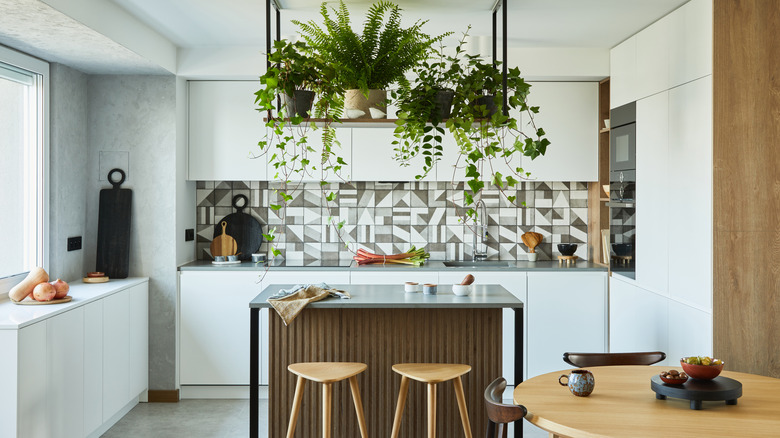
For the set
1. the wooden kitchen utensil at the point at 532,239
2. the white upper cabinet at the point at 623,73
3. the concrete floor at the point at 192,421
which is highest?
the white upper cabinet at the point at 623,73

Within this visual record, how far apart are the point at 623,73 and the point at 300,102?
2.50 meters

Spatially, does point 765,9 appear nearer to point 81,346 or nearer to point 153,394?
A: point 81,346

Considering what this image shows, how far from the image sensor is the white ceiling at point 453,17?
11.8ft

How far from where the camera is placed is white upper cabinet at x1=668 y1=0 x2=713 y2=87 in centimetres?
327

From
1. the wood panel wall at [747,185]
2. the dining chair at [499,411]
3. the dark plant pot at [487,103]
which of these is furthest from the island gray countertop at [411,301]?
the wood panel wall at [747,185]

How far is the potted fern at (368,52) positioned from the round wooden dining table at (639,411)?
57.8 inches

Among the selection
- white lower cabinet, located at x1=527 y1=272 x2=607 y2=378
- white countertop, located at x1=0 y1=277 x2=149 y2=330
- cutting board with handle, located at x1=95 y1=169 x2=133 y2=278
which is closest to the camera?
white countertop, located at x1=0 y1=277 x2=149 y2=330

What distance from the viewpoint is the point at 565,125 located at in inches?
193

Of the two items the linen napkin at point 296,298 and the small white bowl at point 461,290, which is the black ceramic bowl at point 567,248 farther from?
the linen napkin at point 296,298

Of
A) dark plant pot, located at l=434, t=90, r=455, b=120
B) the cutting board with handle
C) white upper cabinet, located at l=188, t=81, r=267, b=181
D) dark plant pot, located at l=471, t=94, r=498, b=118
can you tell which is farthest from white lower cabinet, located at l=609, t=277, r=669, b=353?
the cutting board with handle

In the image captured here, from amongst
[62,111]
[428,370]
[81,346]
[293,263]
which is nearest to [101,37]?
[62,111]

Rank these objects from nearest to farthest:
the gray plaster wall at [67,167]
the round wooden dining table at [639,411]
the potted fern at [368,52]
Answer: the round wooden dining table at [639,411] → the potted fern at [368,52] → the gray plaster wall at [67,167]

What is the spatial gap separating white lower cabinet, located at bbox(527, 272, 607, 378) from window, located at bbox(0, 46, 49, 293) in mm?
3346

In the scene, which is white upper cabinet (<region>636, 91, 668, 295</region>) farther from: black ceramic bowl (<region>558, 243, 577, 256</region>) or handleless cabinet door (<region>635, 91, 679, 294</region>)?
black ceramic bowl (<region>558, 243, 577, 256</region>)
